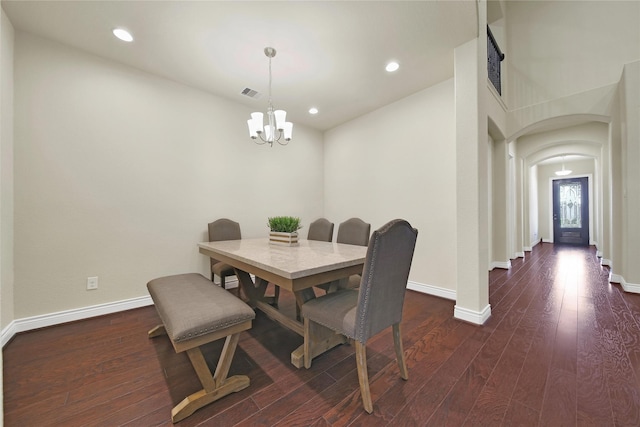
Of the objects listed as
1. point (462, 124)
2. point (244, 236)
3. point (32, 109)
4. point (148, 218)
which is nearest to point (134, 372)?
point (148, 218)

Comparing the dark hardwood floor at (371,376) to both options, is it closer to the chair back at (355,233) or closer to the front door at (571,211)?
the chair back at (355,233)

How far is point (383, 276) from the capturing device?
137 cm

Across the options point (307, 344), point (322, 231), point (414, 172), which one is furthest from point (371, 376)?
point (414, 172)

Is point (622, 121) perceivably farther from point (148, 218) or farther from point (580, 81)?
point (148, 218)

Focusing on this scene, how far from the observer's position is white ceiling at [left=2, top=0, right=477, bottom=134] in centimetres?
200

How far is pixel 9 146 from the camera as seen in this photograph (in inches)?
83.4

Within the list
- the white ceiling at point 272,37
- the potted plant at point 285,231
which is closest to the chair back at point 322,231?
the potted plant at point 285,231

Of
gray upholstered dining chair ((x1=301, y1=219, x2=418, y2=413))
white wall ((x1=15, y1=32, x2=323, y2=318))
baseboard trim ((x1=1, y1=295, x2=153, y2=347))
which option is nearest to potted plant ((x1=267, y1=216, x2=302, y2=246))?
gray upholstered dining chair ((x1=301, y1=219, x2=418, y2=413))

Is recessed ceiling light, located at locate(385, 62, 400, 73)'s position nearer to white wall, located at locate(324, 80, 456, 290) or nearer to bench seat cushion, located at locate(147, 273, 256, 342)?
white wall, located at locate(324, 80, 456, 290)

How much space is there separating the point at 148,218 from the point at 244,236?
4.03 ft

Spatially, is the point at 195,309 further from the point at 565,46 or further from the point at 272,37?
the point at 565,46

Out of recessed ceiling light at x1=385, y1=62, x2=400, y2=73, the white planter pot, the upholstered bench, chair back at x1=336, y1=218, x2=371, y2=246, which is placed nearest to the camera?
the upholstered bench

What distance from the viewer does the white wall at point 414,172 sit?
10.1ft

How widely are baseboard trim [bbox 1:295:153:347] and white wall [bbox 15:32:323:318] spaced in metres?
0.05
